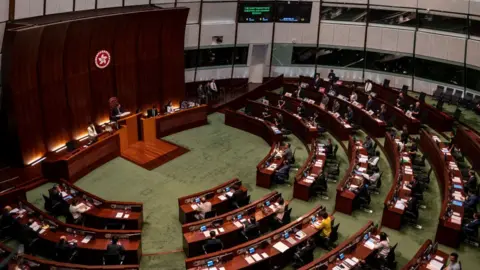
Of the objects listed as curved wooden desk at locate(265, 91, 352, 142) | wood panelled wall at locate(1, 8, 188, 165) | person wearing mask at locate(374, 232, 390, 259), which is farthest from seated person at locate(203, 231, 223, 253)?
curved wooden desk at locate(265, 91, 352, 142)

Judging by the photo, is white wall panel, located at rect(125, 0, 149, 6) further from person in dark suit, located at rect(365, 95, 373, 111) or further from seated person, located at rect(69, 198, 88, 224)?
person in dark suit, located at rect(365, 95, 373, 111)

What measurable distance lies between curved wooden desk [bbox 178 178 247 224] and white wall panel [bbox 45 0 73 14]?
7.69 m

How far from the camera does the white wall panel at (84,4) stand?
1624 cm

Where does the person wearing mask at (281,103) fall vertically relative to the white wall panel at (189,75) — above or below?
below

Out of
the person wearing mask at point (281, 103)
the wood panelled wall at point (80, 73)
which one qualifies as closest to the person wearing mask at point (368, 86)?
Result: the person wearing mask at point (281, 103)

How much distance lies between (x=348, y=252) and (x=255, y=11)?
46.0 feet

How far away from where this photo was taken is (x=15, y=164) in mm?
14906

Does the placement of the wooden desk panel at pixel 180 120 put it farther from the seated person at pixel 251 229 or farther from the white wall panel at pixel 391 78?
the white wall panel at pixel 391 78

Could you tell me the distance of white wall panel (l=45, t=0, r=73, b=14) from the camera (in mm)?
15305

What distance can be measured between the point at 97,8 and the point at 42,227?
866cm

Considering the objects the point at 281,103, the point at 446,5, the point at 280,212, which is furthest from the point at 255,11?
the point at 280,212

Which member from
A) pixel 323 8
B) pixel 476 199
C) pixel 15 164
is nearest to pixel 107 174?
pixel 15 164

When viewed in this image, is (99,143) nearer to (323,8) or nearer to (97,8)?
(97,8)

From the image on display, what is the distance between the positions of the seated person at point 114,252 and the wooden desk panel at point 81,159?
15.5 ft
